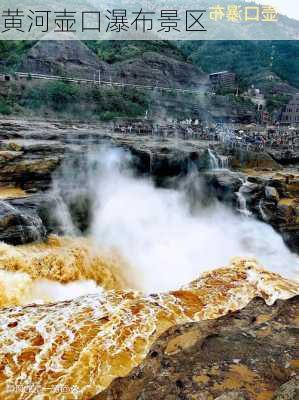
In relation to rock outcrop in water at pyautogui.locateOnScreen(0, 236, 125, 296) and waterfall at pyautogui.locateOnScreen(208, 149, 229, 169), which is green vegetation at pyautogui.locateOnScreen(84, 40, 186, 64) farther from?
rock outcrop in water at pyautogui.locateOnScreen(0, 236, 125, 296)

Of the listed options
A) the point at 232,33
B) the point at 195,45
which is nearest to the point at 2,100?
the point at 195,45

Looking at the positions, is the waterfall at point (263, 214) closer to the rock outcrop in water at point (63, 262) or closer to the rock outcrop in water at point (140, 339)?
the rock outcrop in water at point (140, 339)

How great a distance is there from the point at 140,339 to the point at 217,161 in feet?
41.4

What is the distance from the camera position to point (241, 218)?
14711 millimetres

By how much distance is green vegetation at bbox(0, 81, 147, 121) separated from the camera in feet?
89.8

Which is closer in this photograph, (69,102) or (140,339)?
Result: (140,339)

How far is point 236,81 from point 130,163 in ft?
128

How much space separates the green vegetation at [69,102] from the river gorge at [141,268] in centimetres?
1154

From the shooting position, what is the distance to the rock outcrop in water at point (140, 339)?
349cm

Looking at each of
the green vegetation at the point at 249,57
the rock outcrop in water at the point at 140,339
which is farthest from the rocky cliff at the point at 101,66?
the rock outcrop in water at the point at 140,339

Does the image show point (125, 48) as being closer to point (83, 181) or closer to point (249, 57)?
point (249, 57)

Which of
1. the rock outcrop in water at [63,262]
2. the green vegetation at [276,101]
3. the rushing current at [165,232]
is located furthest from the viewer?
the green vegetation at [276,101]

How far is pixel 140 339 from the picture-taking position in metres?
5.90

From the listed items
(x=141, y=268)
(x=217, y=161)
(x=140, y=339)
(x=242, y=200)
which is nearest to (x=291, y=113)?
(x=217, y=161)
